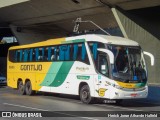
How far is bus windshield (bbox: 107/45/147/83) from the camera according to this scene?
18.8 metres

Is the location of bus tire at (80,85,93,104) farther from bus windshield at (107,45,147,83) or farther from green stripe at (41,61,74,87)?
bus windshield at (107,45,147,83)

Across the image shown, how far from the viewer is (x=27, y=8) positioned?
40281 millimetres

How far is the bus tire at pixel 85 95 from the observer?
65.5 ft

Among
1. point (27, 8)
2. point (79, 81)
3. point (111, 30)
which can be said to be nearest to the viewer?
point (79, 81)

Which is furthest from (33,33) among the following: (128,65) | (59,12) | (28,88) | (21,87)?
(128,65)

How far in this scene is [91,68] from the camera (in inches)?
782

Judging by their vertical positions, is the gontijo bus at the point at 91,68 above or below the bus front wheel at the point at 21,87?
above

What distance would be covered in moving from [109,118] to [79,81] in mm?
7003

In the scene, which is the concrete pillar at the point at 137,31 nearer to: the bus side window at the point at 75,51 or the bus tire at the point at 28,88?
the bus tire at the point at 28,88

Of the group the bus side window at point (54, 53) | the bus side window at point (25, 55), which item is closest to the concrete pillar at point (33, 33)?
the bus side window at point (25, 55)

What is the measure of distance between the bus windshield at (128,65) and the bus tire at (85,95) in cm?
194

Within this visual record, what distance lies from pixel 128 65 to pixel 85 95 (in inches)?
106

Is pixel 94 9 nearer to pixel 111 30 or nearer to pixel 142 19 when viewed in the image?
pixel 142 19

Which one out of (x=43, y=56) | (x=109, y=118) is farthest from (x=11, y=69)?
(x=109, y=118)
